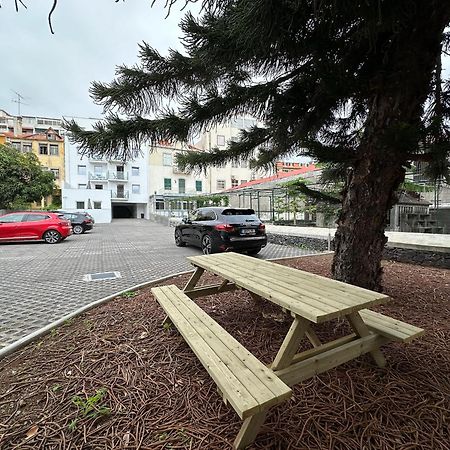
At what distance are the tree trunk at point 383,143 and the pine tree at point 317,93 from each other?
1 cm

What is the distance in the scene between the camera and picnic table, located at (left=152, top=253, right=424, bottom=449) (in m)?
1.47

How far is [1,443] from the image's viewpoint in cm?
167

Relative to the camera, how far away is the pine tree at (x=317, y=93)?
2379 mm

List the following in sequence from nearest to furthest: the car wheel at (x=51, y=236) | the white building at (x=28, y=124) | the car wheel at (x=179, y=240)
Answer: the car wheel at (x=179, y=240)
the car wheel at (x=51, y=236)
the white building at (x=28, y=124)

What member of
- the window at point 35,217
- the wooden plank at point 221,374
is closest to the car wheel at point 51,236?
the window at point 35,217

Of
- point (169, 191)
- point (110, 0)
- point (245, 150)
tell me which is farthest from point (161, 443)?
point (169, 191)

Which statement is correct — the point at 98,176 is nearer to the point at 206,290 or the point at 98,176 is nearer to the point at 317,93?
the point at 206,290

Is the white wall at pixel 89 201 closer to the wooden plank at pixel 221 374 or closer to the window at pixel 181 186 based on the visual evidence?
the window at pixel 181 186

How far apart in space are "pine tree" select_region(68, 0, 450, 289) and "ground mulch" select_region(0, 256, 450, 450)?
147 cm

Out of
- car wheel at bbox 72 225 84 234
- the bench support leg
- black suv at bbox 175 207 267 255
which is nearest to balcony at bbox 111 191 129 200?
car wheel at bbox 72 225 84 234

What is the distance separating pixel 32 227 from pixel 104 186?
31470 mm

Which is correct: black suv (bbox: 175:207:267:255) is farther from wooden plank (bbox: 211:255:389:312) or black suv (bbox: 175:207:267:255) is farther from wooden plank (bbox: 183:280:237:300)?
wooden plank (bbox: 211:255:389:312)

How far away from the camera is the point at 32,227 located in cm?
1234

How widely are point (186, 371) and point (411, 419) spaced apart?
1.60 meters
